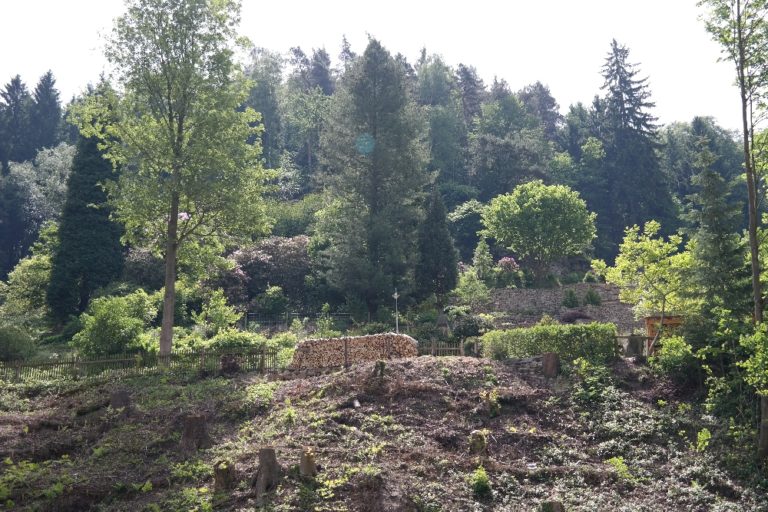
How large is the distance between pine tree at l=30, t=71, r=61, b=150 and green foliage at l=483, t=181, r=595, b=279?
45.5 m

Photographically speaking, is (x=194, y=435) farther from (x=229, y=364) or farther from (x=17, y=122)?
(x=17, y=122)

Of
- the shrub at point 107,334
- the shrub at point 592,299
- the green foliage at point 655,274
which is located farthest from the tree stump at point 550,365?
the shrub at point 592,299

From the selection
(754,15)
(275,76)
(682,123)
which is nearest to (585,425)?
(754,15)

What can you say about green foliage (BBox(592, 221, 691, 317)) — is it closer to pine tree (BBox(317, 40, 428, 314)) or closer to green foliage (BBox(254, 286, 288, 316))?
pine tree (BBox(317, 40, 428, 314))

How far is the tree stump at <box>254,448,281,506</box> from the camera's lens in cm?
1344

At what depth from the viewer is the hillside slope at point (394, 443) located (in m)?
13.9

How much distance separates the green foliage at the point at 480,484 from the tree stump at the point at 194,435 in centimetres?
595

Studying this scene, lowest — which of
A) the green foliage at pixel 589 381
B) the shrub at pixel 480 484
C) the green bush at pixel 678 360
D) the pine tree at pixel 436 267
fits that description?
the shrub at pixel 480 484

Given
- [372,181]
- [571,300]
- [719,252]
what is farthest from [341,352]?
[571,300]

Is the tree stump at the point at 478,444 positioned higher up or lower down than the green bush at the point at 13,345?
lower down

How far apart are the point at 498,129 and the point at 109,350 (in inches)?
1884

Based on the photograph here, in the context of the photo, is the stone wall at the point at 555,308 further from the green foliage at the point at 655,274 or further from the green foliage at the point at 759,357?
the green foliage at the point at 759,357

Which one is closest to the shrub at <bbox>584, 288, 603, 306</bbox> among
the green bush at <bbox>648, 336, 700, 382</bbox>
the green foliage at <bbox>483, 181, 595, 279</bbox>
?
the green foliage at <bbox>483, 181, 595, 279</bbox>

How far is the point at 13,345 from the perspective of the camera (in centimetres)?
2566
